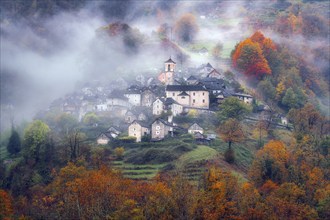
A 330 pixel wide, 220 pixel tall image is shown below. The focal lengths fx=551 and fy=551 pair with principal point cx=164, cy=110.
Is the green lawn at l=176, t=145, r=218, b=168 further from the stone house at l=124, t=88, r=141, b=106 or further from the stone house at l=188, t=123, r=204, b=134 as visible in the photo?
the stone house at l=124, t=88, r=141, b=106

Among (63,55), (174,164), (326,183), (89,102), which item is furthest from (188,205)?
(63,55)

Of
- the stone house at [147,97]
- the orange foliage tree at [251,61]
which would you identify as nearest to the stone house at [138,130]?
the stone house at [147,97]

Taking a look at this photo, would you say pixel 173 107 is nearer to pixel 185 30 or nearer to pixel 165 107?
pixel 165 107

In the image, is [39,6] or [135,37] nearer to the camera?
[135,37]

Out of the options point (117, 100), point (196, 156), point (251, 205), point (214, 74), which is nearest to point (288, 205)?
point (251, 205)

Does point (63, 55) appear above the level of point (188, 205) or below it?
above

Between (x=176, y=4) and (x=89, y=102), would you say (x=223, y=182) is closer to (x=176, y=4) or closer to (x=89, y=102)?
(x=89, y=102)
